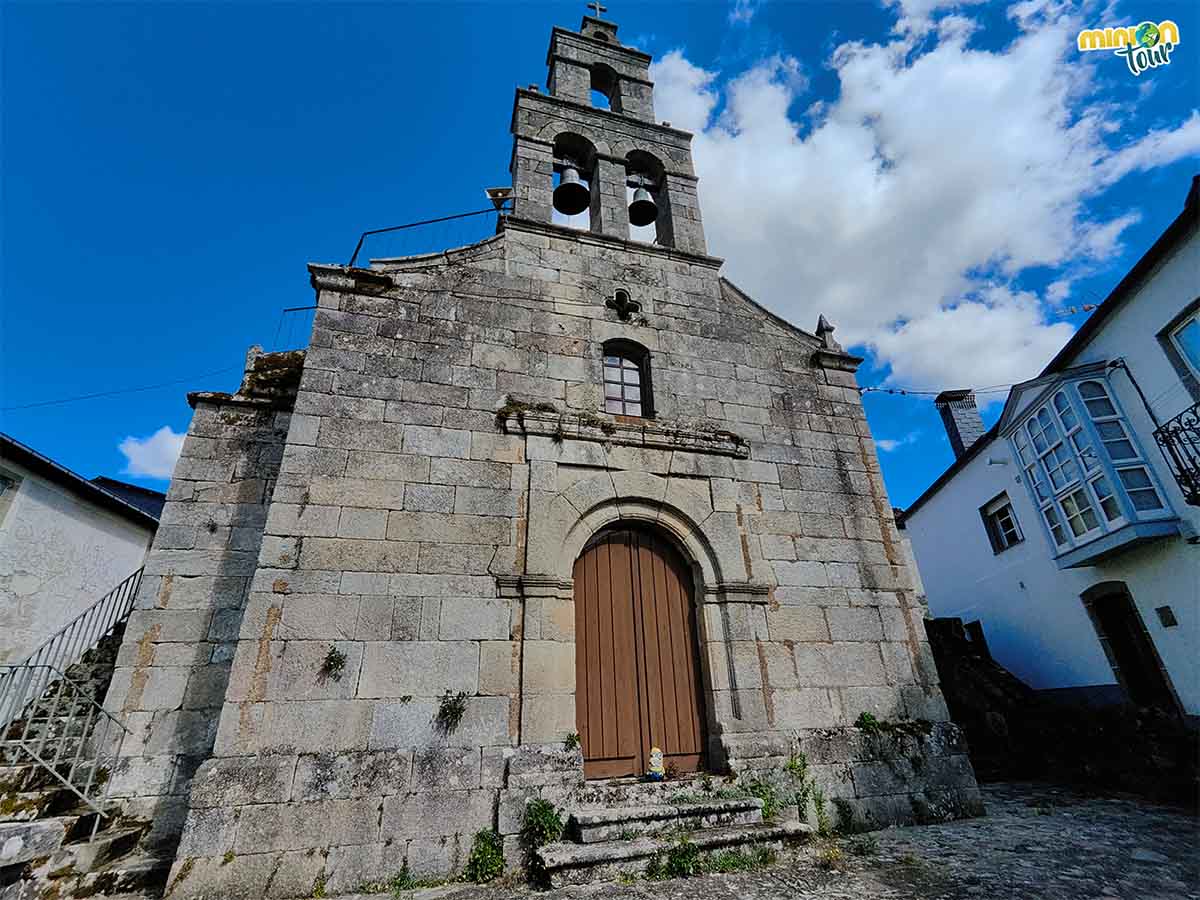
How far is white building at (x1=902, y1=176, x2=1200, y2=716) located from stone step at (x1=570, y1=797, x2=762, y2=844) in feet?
26.0

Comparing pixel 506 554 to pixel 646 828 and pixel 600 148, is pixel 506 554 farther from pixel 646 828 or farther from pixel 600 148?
pixel 600 148

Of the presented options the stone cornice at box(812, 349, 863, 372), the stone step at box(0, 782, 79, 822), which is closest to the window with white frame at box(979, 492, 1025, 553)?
the stone cornice at box(812, 349, 863, 372)

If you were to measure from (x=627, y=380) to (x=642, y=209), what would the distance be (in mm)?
2917

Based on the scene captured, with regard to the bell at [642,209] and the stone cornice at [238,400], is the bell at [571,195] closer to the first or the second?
the bell at [642,209]

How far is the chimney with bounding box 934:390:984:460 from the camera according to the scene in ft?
45.9

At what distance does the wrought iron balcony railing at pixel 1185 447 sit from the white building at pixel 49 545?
54.8ft

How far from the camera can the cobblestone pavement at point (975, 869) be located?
11.2 ft

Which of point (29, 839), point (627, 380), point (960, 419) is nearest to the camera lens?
point (29, 839)

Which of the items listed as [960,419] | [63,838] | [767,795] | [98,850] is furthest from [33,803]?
[960,419]

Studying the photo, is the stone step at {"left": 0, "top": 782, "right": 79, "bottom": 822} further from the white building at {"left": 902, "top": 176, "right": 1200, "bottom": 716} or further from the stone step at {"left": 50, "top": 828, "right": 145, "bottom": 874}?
the white building at {"left": 902, "top": 176, "right": 1200, "bottom": 716}

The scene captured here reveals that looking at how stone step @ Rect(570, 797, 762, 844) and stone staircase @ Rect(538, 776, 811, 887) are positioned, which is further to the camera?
stone step @ Rect(570, 797, 762, 844)

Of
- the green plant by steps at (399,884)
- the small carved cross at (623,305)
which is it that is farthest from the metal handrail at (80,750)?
the small carved cross at (623,305)

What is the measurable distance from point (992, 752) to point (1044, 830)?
15.8 feet

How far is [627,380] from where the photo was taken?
21.3ft
